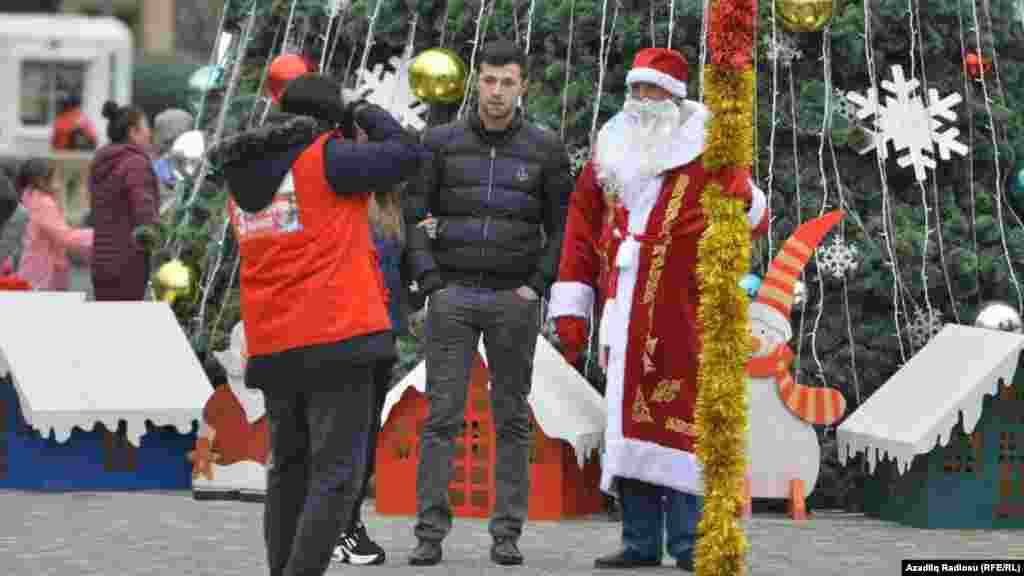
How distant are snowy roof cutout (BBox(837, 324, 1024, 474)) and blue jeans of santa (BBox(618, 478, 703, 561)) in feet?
4.95

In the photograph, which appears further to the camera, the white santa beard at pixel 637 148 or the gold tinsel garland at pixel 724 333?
the white santa beard at pixel 637 148

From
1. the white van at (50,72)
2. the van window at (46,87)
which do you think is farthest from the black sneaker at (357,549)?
the van window at (46,87)

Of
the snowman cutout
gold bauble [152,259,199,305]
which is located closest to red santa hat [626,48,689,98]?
the snowman cutout

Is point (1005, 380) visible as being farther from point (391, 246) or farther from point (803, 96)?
point (391, 246)

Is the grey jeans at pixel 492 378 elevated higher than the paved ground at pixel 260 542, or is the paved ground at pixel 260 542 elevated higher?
the grey jeans at pixel 492 378

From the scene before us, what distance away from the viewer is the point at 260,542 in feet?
34.0

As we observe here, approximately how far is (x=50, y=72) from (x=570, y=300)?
112 feet

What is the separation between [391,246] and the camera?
999cm

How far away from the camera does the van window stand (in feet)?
141

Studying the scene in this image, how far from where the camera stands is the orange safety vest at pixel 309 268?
8.21 meters

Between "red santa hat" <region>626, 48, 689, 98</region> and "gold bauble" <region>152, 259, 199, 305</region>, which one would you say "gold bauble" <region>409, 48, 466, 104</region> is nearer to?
"red santa hat" <region>626, 48, 689, 98</region>

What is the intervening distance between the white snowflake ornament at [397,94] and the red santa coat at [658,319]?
2.77 metres

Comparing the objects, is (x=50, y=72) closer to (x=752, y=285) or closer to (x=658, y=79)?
(x=752, y=285)

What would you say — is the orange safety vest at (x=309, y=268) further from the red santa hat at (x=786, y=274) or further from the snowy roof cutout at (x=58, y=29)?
the snowy roof cutout at (x=58, y=29)
